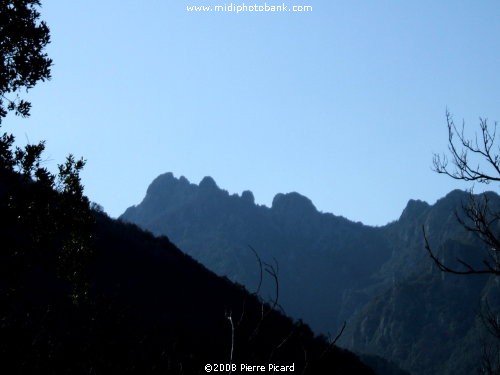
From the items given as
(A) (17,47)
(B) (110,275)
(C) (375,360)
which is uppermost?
(A) (17,47)

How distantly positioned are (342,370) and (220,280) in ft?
47.2

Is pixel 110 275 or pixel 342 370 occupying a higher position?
pixel 110 275

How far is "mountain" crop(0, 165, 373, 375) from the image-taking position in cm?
840

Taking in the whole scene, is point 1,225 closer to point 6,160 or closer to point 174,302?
point 6,160

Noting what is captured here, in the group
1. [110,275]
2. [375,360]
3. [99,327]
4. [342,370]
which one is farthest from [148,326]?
[375,360]

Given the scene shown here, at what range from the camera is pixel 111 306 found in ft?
46.1

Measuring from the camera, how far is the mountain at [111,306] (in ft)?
27.6

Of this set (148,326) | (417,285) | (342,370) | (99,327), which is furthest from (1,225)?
(417,285)

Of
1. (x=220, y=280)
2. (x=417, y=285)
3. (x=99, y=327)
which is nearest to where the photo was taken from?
(x=99, y=327)

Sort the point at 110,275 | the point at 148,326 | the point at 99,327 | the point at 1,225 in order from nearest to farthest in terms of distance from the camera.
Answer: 1. the point at 1,225
2. the point at 99,327
3. the point at 148,326
4. the point at 110,275

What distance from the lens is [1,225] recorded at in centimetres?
841

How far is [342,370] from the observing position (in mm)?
41125

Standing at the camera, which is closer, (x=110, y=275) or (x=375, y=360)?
(x=110, y=275)

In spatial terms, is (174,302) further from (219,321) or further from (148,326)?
(148,326)
